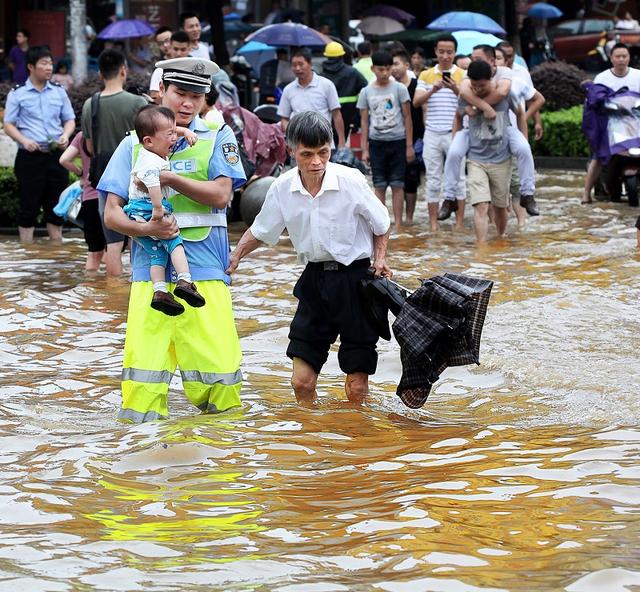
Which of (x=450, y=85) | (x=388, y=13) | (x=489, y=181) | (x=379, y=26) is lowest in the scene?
(x=489, y=181)

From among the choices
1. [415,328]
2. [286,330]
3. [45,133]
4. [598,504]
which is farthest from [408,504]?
[45,133]

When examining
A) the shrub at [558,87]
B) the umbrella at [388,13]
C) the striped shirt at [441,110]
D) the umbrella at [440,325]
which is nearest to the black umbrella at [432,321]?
the umbrella at [440,325]

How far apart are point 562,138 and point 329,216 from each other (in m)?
16.5

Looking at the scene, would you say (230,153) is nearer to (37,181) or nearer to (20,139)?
(20,139)

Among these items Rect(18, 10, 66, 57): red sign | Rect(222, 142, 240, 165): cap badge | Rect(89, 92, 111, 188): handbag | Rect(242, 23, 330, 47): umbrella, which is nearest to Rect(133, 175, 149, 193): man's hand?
Rect(222, 142, 240, 165): cap badge

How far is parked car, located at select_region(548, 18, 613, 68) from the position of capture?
116 ft

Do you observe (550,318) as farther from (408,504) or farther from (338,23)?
(338,23)

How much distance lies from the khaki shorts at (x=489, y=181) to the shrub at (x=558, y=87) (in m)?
11.4

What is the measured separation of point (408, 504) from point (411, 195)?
1047 cm

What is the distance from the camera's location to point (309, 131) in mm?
6848

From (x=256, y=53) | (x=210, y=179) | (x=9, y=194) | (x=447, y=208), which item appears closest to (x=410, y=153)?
(x=447, y=208)

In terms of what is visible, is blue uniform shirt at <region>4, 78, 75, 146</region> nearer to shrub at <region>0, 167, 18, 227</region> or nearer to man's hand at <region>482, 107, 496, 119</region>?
shrub at <region>0, 167, 18, 227</region>

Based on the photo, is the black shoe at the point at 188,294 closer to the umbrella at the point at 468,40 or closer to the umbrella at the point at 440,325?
the umbrella at the point at 440,325

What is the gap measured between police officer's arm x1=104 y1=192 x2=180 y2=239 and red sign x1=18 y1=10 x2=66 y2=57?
23.3 meters
